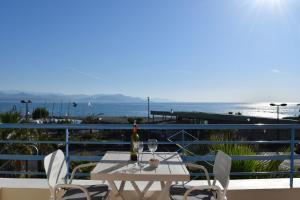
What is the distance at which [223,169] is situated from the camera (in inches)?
133

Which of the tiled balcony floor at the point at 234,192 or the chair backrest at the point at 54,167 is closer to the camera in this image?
the chair backrest at the point at 54,167

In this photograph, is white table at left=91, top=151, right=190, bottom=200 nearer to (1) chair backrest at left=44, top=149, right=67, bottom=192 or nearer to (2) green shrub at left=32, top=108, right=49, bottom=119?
(1) chair backrest at left=44, top=149, right=67, bottom=192

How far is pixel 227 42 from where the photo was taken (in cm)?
1905

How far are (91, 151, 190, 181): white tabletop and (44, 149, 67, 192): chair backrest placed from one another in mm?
408

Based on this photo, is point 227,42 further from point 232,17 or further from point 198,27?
point 232,17

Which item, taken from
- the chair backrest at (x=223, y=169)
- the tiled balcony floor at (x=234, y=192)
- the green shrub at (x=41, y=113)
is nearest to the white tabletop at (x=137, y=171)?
the chair backrest at (x=223, y=169)

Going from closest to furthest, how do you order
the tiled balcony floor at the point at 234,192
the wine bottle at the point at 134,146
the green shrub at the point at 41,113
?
the wine bottle at the point at 134,146 < the tiled balcony floor at the point at 234,192 < the green shrub at the point at 41,113

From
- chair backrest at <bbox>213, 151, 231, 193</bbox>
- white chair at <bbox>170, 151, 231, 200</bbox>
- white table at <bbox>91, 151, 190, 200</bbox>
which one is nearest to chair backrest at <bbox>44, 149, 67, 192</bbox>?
white table at <bbox>91, 151, 190, 200</bbox>

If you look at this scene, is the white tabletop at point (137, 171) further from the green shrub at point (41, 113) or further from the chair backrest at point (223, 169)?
the green shrub at point (41, 113)

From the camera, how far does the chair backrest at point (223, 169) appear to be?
3223mm

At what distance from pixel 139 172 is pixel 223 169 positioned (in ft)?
2.71

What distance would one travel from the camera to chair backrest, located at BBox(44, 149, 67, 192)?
319 cm

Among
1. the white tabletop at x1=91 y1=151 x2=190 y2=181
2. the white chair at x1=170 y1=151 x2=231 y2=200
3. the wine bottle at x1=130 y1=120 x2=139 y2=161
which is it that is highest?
the wine bottle at x1=130 y1=120 x2=139 y2=161

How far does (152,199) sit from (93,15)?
1442cm
